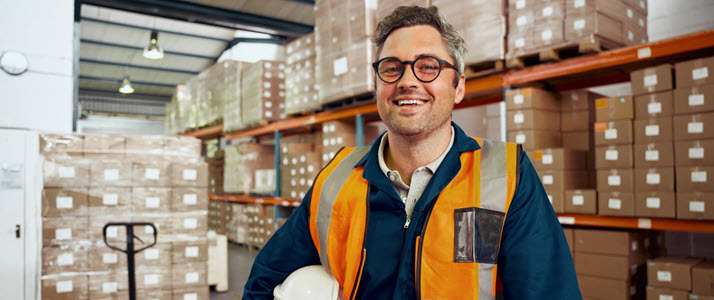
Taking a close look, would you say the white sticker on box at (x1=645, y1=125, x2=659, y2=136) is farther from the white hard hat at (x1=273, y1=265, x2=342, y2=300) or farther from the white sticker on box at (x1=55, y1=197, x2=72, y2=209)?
the white sticker on box at (x1=55, y1=197, x2=72, y2=209)

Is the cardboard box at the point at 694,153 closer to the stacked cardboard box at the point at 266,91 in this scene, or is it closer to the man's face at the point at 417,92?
the man's face at the point at 417,92

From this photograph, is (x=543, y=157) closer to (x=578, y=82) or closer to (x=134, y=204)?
(x=578, y=82)

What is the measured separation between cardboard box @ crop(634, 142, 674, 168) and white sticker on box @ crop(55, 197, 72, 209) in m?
4.48

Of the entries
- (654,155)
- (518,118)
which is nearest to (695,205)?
(654,155)

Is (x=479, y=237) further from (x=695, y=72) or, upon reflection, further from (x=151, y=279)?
(x=151, y=279)

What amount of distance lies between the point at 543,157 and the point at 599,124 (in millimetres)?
520

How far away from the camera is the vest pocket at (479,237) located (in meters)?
1.28

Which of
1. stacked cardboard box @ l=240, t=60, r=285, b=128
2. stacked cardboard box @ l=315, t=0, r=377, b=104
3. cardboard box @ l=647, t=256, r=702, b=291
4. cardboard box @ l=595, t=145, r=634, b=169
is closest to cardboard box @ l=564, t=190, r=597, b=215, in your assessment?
cardboard box @ l=595, t=145, r=634, b=169

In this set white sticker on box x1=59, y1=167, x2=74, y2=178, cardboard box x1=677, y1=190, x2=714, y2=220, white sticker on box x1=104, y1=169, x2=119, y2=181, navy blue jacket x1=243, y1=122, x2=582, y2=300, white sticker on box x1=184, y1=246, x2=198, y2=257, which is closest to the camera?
navy blue jacket x1=243, y1=122, x2=582, y2=300

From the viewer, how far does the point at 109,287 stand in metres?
3.79

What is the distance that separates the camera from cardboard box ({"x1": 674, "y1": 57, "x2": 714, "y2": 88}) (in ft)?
10.3

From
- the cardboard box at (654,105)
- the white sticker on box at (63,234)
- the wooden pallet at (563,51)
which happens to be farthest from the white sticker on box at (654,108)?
the white sticker on box at (63,234)

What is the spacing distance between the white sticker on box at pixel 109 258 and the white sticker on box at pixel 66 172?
27.9 inches

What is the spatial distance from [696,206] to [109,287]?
4506mm
